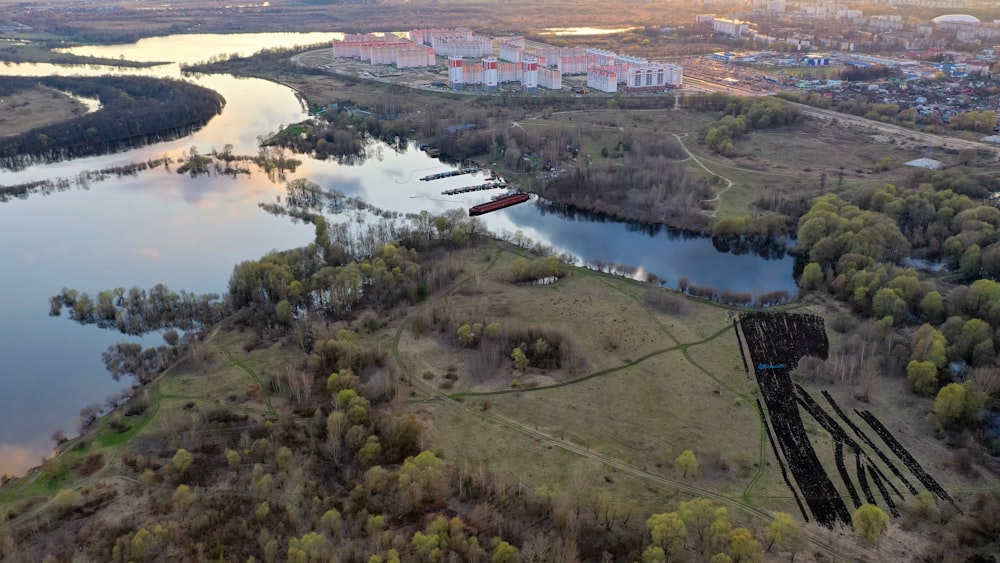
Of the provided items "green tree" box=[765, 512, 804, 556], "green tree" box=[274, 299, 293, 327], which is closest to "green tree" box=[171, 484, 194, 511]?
"green tree" box=[274, 299, 293, 327]

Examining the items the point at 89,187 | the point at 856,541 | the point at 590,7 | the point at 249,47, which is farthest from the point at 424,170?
the point at 590,7

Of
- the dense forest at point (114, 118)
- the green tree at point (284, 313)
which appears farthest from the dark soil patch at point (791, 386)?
the dense forest at point (114, 118)

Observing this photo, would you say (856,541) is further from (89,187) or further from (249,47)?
(249,47)

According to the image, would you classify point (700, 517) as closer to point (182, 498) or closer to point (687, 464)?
point (687, 464)

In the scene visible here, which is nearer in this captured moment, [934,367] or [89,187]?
[934,367]

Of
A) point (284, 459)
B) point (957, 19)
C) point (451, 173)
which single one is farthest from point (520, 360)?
point (957, 19)

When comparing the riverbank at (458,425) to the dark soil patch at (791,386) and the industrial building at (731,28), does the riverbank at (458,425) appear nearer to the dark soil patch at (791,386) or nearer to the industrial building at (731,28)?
the dark soil patch at (791,386)

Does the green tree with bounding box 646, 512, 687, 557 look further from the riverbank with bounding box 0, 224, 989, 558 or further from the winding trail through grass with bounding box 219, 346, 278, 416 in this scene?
the winding trail through grass with bounding box 219, 346, 278, 416
